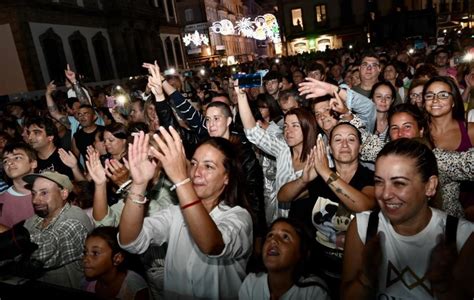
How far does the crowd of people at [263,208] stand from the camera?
1.96 m

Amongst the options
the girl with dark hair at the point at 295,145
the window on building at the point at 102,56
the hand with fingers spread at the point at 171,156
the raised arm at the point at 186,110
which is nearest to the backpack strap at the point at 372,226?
the hand with fingers spread at the point at 171,156

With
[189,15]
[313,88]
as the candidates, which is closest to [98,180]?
[313,88]

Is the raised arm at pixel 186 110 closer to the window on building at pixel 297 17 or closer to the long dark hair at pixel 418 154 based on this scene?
the long dark hair at pixel 418 154

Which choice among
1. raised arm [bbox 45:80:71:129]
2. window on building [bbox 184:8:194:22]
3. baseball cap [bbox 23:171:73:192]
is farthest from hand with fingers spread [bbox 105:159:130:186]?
window on building [bbox 184:8:194:22]

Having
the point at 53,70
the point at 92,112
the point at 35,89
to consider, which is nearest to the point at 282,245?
the point at 92,112

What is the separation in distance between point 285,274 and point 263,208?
198 cm

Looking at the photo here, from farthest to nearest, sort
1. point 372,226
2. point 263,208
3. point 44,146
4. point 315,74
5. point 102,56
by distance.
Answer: point 102,56
point 315,74
point 44,146
point 263,208
point 372,226

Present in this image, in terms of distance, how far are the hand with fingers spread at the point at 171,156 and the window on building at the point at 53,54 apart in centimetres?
1947

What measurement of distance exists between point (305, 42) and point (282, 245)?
42.9 m

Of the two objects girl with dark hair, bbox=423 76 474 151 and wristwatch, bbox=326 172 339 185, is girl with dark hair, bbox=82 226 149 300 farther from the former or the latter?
girl with dark hair, bbox=423 76 474 151

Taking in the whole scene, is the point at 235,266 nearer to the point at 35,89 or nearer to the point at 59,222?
the point at 59,222

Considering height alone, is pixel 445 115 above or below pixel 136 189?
below

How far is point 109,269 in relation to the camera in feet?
8.95

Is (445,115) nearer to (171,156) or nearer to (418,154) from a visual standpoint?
(418,154)
